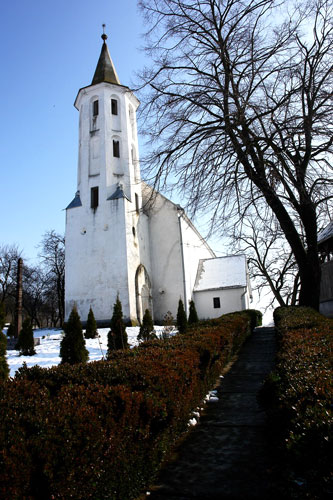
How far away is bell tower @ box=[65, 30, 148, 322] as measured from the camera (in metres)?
26.7

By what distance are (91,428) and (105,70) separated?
3419 cm

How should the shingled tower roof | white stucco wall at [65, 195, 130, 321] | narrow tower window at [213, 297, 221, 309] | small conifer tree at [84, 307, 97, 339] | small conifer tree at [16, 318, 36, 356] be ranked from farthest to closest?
narrow tower window at [213, 297, 221, 309]
the shingled tower roof
white stucco wall at [65, 195, 130, 321]
small conifer tree at [84, 307, 97, 339]
small conifer tree at [16, 318, 36, 356]

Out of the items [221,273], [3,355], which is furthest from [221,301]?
[3,355]

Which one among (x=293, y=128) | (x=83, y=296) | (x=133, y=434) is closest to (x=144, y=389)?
(x=133, y=434)

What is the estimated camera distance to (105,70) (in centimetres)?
3123

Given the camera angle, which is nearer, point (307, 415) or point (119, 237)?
point (307, 415)

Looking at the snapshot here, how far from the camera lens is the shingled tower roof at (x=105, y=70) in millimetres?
30719

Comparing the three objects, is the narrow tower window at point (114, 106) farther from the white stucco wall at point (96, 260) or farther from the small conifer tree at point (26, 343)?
the small conifer tree at point (26, 343)

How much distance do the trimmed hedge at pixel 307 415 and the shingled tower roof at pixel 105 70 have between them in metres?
31.4

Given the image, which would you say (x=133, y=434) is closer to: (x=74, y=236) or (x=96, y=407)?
(x=96, y=407)

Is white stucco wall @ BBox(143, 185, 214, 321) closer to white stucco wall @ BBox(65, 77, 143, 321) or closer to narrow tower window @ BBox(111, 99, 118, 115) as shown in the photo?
white stucco wall @ BBox(65, 77, 143, 321)

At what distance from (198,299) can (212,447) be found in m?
28.3

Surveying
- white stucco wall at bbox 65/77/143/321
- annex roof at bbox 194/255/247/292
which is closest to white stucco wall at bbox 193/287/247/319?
annex roof at bbox 194/255/247/292

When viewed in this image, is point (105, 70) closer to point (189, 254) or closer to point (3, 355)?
point (189, 254)
